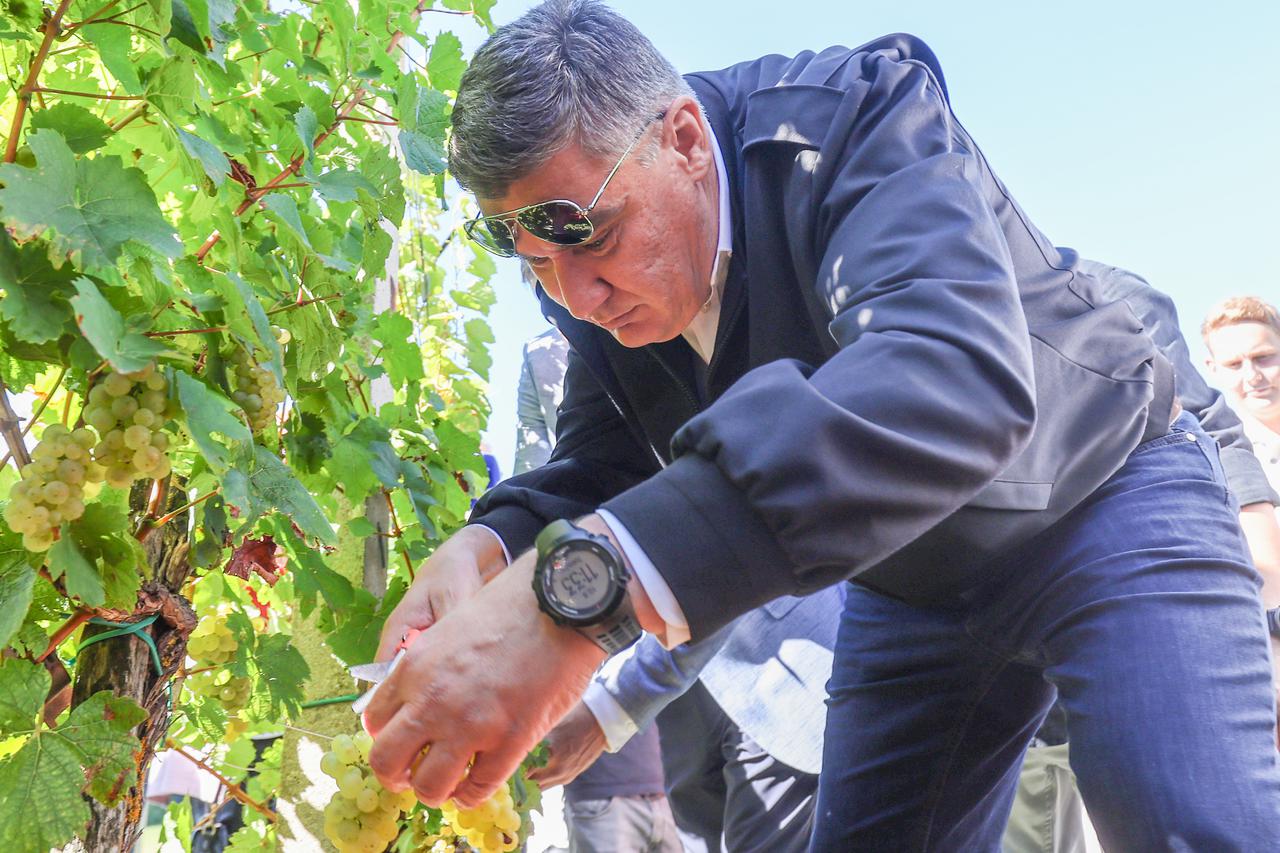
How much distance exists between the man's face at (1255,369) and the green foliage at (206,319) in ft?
9.96

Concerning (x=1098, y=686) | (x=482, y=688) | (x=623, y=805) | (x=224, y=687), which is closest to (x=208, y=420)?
(x=482, y=688)

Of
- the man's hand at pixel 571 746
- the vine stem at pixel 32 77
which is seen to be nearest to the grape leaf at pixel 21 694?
the vine stem at pixel 32 77

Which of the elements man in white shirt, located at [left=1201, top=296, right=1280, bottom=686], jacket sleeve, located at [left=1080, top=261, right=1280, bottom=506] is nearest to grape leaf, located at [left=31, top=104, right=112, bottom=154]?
jacket sleeve, located at [left=1080, top=261, right=1280, bottom=506]

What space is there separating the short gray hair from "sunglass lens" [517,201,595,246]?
0.17 feet

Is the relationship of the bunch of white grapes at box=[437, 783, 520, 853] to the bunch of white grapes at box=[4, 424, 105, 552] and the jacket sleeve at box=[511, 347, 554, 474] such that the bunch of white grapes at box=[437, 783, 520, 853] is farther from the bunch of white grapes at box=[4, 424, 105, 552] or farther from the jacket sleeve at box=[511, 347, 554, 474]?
the jacket sleeve at box=[511, 347, 554, 474]

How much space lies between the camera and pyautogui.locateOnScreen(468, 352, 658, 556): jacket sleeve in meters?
1.95

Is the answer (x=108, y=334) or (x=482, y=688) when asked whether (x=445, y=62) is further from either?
(x=482, y=688)

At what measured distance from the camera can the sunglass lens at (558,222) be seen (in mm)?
1718

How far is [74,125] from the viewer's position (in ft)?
4.85

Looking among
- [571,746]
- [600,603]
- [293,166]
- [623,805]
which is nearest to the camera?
[600,603]

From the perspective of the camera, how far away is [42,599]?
5.35 ft

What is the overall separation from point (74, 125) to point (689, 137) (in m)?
0.83

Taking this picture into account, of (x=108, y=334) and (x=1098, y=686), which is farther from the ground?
(x=108, y=334)

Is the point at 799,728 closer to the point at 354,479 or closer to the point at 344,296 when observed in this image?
the point at 354,479
